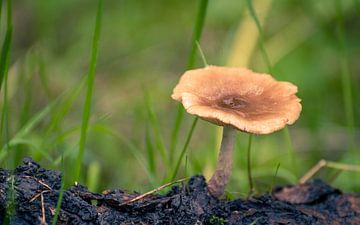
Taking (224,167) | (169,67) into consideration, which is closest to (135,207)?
(224,167)

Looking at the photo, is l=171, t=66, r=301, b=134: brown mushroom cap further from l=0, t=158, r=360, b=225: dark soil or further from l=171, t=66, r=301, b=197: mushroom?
l=0, t=158, r=360, b=225: dark soil

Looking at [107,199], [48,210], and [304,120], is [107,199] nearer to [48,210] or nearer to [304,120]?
[48,210]

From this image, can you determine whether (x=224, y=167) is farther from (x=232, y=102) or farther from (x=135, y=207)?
(x=135, y=207)

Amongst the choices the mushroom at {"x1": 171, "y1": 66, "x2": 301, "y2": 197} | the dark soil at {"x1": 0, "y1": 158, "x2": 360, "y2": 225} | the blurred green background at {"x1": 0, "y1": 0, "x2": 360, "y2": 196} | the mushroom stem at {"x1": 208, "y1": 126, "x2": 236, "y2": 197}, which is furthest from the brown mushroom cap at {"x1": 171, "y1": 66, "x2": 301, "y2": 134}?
the blurred green background at {"x1": 0, "y1": 0, "x2": 360, "y2": 196}

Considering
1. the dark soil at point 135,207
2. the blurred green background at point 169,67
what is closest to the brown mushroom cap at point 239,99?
the dark soil at point 135,207

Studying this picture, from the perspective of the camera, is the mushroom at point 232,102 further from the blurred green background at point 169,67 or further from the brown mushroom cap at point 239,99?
the blurred green background at point 169,67

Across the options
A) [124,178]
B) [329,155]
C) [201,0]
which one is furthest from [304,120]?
[201,0]

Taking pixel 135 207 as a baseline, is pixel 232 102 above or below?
above
